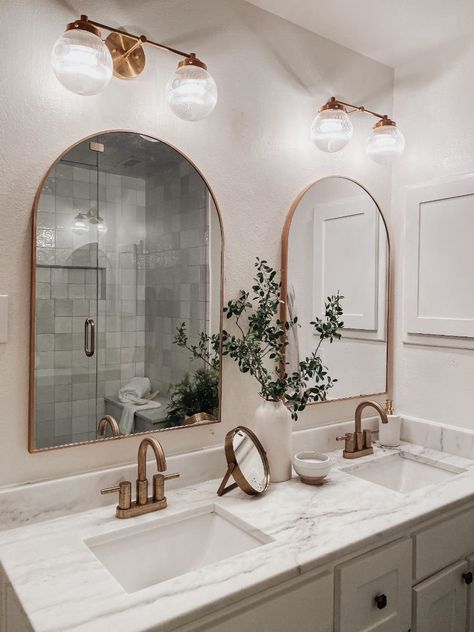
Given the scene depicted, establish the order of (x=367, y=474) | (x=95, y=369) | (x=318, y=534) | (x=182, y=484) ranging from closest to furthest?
(x=318, y=534) < (x=95, y=369) < (x=182, y=484) < (x=367, y=474)

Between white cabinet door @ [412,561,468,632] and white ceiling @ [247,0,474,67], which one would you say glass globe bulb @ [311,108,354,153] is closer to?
white ceiling @ [247,0,474,67]

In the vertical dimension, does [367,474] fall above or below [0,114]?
below

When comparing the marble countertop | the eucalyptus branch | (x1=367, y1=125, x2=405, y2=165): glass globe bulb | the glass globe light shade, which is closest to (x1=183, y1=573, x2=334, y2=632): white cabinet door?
the marble countertop

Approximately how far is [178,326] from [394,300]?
1.05m

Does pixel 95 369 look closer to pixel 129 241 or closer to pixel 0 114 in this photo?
pixel 129 241

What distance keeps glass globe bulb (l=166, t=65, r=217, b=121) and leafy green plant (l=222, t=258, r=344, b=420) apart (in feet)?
1.72

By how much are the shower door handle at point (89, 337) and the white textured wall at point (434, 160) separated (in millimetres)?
1321

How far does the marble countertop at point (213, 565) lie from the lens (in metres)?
0.93

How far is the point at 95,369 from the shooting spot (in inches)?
54.8

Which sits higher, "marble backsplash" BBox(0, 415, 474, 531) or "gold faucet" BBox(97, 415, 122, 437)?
"gold faucet" BBox(97, 415, 122, 437)

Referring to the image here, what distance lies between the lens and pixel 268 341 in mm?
1629

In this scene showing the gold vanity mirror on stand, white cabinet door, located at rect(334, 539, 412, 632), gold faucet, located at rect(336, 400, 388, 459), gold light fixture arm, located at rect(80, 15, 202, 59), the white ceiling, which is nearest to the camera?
white cabinet door, located at rect(334, 539, 412, 632)

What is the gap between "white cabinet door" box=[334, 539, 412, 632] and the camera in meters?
1.20

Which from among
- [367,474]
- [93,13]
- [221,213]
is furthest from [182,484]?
[93,13]
